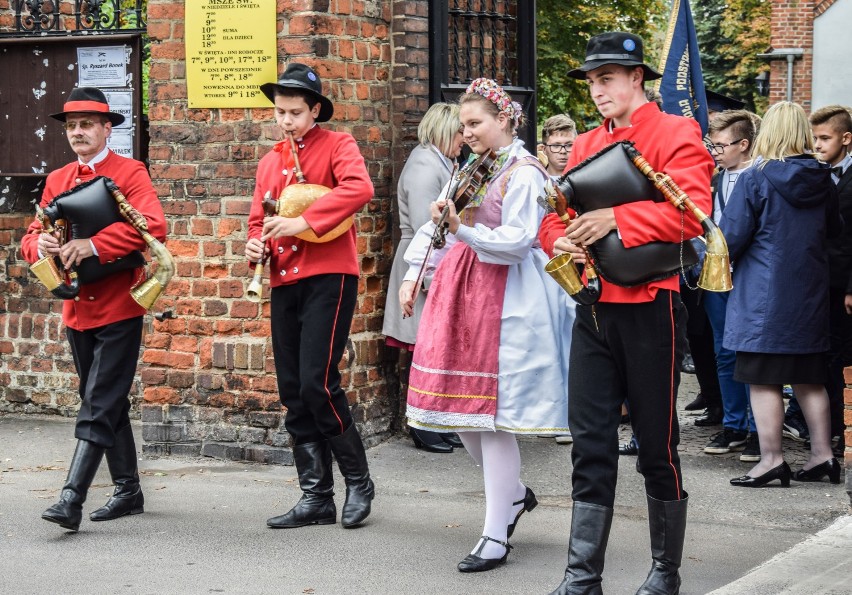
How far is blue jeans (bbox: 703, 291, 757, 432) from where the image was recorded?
25.4 ft

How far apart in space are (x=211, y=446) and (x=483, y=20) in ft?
10.3

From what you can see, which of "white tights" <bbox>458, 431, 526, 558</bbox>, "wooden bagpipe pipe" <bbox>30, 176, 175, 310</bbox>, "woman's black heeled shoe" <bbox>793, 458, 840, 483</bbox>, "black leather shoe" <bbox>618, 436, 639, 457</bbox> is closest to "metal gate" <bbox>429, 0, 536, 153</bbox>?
"black leather shoe" <bbox>618, 436, 639, 457</bbox>

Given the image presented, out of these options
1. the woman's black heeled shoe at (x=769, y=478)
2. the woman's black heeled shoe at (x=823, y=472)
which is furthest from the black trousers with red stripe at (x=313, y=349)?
the woman's black heeled shoe at (x=823, y=472)

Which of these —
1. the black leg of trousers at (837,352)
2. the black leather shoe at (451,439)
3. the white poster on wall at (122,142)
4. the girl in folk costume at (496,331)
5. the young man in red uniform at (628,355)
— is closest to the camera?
the young man in red uniform at (628,355)

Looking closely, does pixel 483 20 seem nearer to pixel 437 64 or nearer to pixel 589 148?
pixel 437 64

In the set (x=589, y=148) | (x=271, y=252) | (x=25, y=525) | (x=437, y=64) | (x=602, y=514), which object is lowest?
(x=25, y=525)

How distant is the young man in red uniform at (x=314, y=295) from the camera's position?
5801mm

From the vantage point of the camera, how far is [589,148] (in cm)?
483

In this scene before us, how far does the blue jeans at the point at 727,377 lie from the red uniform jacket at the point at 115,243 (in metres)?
3.45

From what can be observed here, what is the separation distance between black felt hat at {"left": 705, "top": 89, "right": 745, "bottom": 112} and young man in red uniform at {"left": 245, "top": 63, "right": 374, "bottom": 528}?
485 centimetres

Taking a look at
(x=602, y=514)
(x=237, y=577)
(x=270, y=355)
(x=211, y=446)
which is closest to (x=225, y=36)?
(x=270, y=355)

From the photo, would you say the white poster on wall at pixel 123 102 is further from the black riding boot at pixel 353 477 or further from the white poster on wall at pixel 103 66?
the black riding boot at pixel 353 477

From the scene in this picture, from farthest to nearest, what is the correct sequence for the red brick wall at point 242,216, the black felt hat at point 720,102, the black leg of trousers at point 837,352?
the black felt hat at point 720,102 → the red brick wall at point 242,216 → the black leg of trousers at point 837,352

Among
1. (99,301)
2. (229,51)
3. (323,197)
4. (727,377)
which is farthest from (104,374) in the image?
(727,377)
